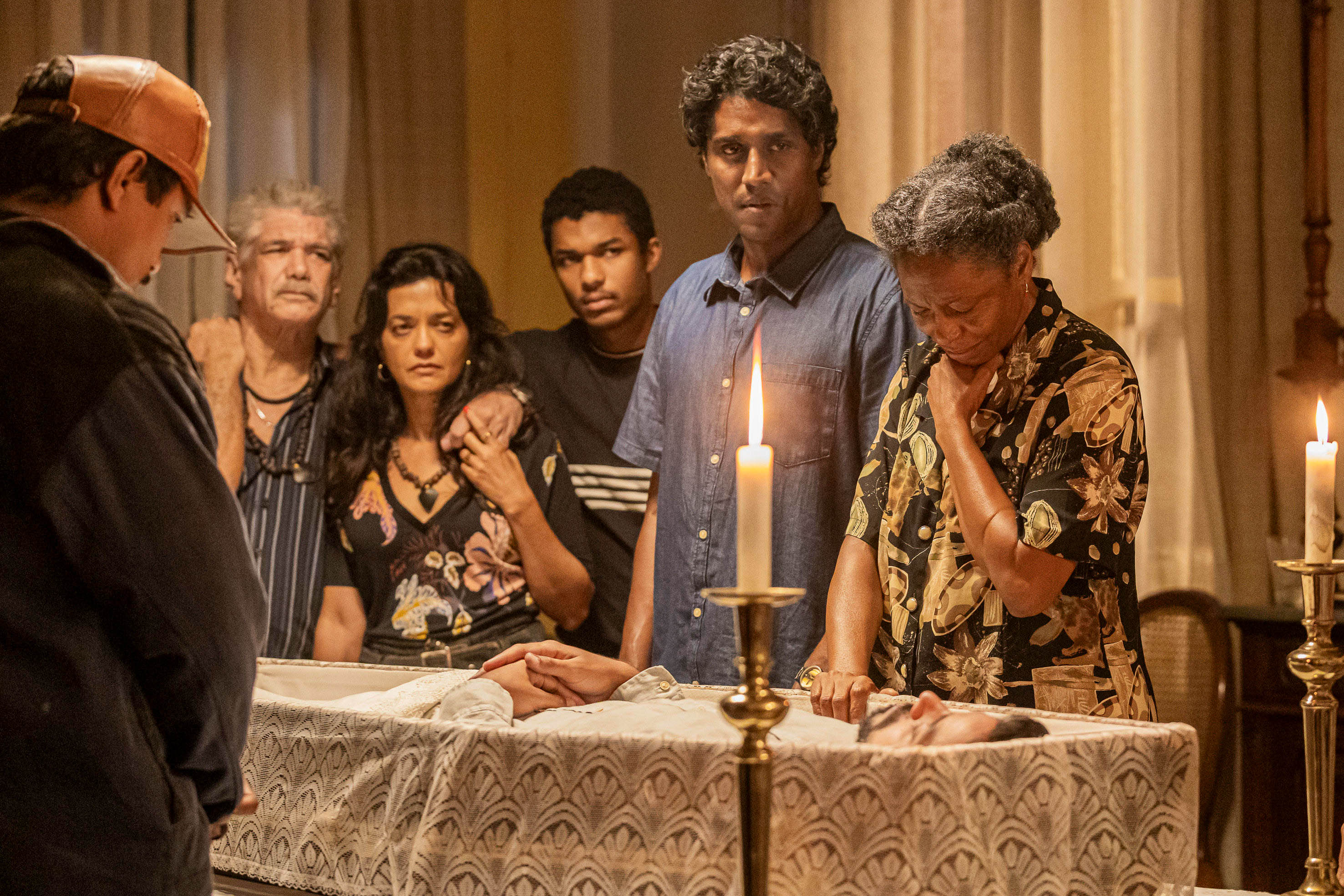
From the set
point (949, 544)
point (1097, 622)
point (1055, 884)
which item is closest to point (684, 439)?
point (949, 544)

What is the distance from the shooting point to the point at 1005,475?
6.50 feet

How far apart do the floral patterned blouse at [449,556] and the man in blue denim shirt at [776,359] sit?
0.53 m

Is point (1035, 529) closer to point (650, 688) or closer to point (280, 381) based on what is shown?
point (650, 688)

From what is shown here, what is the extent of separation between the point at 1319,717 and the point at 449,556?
7.10ft

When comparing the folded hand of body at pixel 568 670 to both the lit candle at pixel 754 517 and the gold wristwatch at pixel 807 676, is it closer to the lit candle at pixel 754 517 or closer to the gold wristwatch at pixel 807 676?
the gold wristwatch at pixel 807 676

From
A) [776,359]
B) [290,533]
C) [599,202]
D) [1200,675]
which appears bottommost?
[1200,675]

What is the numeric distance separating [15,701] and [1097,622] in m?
1.41

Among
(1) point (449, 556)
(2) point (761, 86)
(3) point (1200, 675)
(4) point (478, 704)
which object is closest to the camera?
(4) point (478, 704)

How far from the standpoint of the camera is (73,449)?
1.31m

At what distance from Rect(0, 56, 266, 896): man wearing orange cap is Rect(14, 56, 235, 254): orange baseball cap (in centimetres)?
14

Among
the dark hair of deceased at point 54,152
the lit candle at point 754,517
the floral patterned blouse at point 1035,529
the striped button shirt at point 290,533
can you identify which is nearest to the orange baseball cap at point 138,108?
the dark hair of deceased at point 54,152

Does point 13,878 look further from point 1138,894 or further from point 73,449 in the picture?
point 1138,894

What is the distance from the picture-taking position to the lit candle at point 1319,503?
1504 millimetres

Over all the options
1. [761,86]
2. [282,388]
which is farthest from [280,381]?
[761,86]
